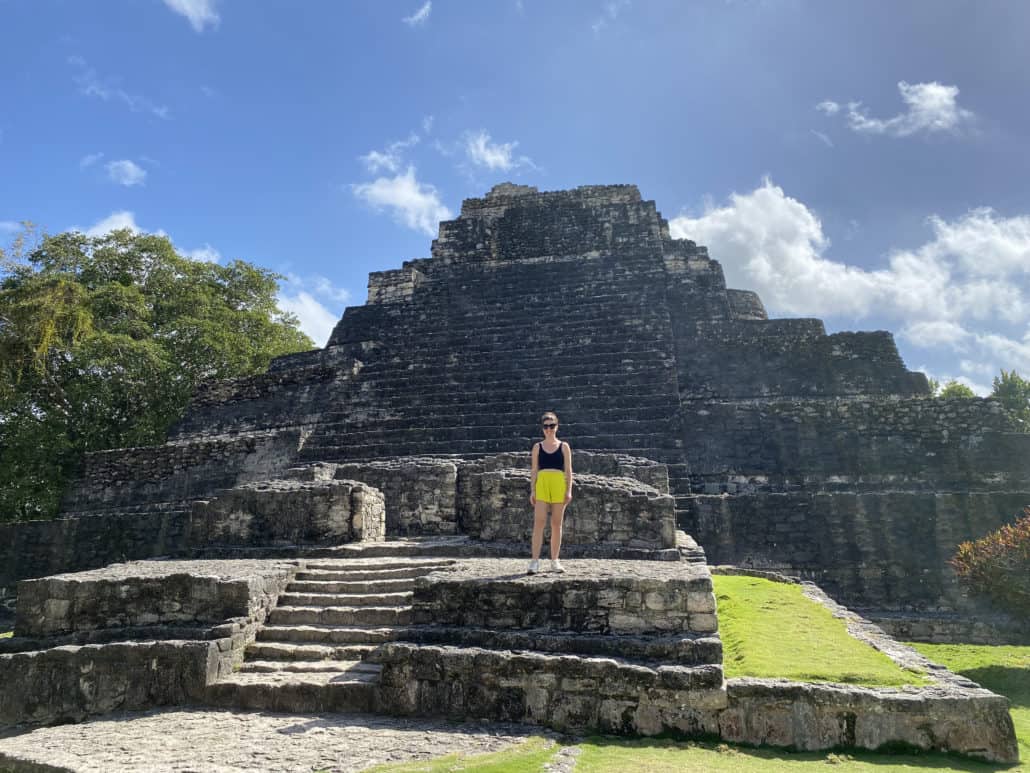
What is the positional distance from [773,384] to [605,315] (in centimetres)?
457

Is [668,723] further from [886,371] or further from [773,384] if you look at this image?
[886,371]

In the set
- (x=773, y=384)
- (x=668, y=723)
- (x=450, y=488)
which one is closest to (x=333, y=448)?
(x=450, y=488)

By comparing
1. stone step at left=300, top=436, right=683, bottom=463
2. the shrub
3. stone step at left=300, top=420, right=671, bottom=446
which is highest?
stone step at left=300, top=420, right=671, bottom=446

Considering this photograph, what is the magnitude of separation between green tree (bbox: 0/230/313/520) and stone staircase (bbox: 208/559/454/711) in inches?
600

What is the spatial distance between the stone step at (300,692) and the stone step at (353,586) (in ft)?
3.88

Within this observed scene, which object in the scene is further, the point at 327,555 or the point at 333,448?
the point at 333,448

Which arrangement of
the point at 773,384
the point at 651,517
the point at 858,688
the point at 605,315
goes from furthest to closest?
1. the point at 605,315
2. the point at 773,384
3. the point at 651,517
4. the point at 858,688

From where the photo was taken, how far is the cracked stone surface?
3.96m

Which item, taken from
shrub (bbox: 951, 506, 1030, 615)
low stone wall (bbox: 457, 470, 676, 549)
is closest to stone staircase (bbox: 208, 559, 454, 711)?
low stone wall (bbox: 457, 470, 676, 549)

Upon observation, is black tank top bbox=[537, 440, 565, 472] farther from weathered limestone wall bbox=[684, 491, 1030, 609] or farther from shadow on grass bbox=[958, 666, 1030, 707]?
weathered limestone wall bbox=[684, 491, 1030, 609]

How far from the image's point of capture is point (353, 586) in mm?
6547

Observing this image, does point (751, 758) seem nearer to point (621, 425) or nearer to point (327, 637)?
point (327, 637)

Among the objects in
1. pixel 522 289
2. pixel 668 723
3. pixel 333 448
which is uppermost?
pixel 522 289

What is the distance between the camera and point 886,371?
13.7 m
